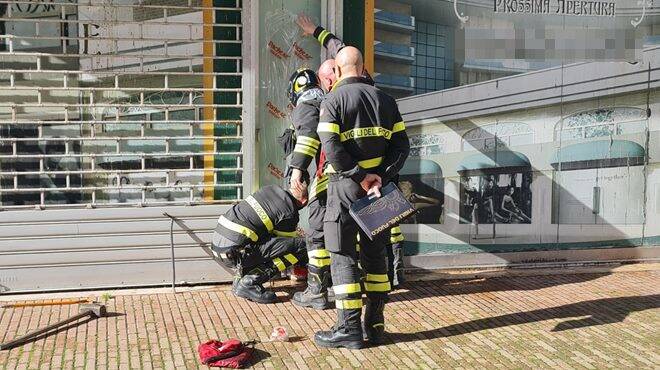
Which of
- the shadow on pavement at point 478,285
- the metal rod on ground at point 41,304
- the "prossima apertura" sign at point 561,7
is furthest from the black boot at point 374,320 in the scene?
the "prossima apertura" sign at point 561,7

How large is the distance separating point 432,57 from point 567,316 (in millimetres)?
3201

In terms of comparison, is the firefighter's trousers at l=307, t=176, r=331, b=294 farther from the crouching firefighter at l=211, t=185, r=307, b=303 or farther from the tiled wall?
the tiled wall

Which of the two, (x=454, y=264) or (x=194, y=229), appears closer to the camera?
(x=194, y=229)

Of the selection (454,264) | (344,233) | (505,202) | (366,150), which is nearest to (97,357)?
(344,233)

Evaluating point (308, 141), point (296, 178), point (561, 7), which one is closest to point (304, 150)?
point (308, 141)

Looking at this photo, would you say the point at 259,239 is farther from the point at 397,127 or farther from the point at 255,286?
the point at 397,127

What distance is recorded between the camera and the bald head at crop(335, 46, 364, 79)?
4594mm

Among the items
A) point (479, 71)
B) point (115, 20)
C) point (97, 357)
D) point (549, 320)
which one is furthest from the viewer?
point (479, 71)

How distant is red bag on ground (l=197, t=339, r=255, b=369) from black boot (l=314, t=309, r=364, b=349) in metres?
0.60

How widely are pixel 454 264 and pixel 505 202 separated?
99 cm

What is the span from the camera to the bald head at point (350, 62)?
4594mm

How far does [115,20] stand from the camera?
609 cm

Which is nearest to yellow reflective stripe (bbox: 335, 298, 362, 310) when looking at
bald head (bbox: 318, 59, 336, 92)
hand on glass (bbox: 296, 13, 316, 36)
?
bald head (bbox: 318, 59, 336, 92)

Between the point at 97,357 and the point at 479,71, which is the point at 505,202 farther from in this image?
the point at 97,357
